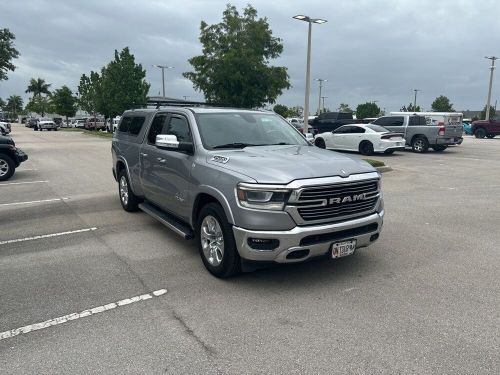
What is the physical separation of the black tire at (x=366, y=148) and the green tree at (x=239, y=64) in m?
5.85

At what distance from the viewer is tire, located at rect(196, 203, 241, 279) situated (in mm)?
4355

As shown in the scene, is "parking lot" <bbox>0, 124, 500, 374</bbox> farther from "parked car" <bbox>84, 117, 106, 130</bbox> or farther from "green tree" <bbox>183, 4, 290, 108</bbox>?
"parked car" <bbox>84, 117, 106, 130</bbox>

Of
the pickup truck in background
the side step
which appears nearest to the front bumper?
the side step

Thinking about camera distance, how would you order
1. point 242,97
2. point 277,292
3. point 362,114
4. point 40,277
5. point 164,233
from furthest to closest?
1. point 362,114
2. point 242,97
3. point 164,233
4. point 40,277
5. point 277,292

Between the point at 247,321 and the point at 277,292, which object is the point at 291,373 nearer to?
the point at 247,321

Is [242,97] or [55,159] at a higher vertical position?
[242,97]

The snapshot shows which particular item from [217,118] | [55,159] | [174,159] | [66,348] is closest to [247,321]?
[66,348]

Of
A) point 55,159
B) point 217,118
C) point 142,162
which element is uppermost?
point 217,118

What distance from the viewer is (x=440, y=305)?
13.1 ft

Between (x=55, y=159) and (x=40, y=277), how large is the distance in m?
14.1

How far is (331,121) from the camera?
28312 mm

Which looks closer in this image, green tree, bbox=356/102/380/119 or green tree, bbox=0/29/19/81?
green tree, bbox=0/29/19/81

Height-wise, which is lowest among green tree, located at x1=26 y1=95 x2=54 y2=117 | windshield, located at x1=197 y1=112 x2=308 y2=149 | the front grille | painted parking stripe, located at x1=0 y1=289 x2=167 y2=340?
painted parking stripe, located at x1=0 y1=289 x2=167 y2=340

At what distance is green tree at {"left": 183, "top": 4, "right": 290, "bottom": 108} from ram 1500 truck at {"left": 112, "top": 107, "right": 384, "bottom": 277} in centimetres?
1585
